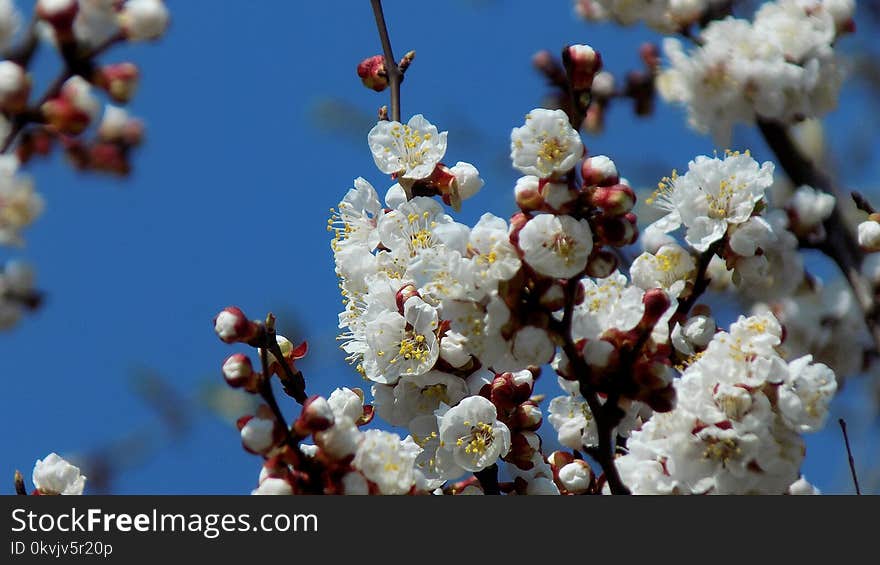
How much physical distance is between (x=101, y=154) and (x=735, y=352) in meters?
1.14

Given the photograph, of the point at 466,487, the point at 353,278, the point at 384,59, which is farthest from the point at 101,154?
the point at 466,487

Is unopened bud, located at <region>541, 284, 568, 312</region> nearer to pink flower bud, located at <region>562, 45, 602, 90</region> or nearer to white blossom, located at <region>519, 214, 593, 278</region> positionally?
white blossom, located at <region>519, 214, 593, 278</region>

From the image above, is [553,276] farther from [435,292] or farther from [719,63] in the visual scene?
[719,63]

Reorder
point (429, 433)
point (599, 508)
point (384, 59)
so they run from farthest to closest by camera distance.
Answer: point (384, 59), point (429, 433), point (599, 508)

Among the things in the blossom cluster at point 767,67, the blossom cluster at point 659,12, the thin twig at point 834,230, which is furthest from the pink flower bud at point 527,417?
the blossom cluster at point 659,12

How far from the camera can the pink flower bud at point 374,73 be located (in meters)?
2.59

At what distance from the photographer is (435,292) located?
208 centimetres

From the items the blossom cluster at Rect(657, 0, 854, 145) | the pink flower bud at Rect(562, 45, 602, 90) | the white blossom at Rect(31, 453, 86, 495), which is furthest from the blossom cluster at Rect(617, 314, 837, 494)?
the blossom cluster at Rect(657, 0, 854, 145)

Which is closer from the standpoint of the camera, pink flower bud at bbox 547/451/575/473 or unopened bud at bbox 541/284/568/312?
unopened bud at bbox 541/284/568/312

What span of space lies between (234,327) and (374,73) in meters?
0.82

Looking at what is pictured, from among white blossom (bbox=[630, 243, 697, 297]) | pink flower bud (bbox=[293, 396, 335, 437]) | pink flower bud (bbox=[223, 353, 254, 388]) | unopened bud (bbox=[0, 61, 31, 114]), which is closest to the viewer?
unopened bud (bbox=[0, 61, 31, 114])

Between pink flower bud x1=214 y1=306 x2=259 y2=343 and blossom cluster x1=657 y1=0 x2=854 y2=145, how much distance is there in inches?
63.7

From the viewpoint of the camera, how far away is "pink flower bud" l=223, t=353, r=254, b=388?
1.97 metres

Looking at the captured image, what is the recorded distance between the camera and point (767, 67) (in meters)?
3.03
